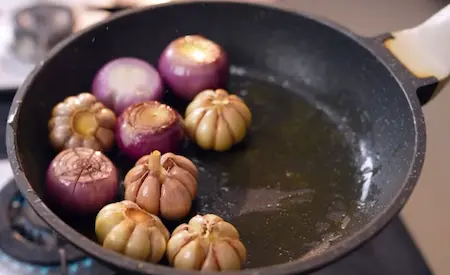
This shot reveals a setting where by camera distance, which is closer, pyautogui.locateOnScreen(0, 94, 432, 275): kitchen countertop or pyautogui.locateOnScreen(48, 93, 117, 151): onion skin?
pyautogui.locateOnScreen(48, 93, 117, 151): onion skin

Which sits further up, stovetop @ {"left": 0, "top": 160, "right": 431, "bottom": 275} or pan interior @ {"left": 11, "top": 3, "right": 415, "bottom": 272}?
pan interior @ {"left": 11, "top": 3, "right": 415, "bottom": 272}

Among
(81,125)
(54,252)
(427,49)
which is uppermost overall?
(427,49)

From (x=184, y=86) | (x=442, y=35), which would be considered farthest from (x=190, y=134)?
(x=442, y=35)

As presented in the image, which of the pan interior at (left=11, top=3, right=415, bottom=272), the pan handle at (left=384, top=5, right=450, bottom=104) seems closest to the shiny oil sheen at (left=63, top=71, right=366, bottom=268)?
the pan interior at (left=11, top=3, right=415, bottom=272)

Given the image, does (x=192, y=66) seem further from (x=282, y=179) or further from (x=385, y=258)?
(x=385, y=258)

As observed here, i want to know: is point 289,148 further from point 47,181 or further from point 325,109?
point 47,181


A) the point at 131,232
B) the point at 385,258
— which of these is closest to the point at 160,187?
the point at 131,232

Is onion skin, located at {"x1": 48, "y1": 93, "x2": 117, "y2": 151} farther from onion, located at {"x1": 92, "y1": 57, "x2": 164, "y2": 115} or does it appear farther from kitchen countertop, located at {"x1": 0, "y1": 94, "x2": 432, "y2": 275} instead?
kitchen countertop, located at {"x1": 0, "y1": 94, "x2": 432, "y2": 275}
